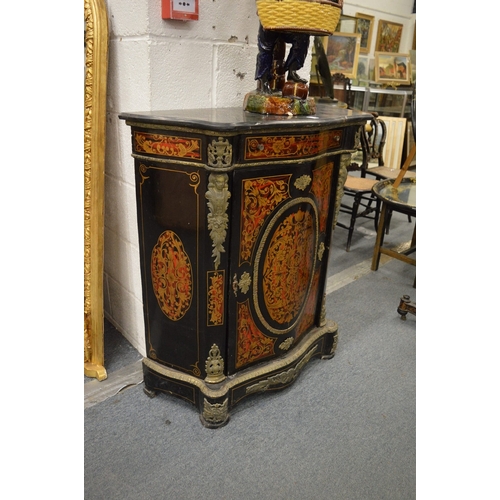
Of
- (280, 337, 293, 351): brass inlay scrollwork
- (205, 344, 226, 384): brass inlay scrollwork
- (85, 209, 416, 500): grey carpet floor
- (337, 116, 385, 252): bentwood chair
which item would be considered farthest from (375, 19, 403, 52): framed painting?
(205, 344, 226, 384): brass inlay scrollwork

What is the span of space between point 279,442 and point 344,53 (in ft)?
16.1

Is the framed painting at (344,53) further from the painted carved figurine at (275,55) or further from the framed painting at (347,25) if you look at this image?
the painted carved figurine at (275,55)

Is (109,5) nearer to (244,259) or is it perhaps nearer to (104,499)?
(244,259)

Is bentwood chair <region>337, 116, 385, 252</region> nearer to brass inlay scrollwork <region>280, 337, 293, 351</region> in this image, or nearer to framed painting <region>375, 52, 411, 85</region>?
brass inlay scrollwork <region>280, 337, 293, 351</region>

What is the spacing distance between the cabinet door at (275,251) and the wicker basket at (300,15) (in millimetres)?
461

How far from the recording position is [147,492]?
57.9 inches

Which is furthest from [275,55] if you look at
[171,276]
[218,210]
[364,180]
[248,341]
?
[364,180]

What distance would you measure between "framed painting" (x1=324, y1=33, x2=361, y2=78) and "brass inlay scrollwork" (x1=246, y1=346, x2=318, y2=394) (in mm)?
4263

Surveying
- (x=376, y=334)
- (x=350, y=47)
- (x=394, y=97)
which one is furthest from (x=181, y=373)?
(x=394, y=97)

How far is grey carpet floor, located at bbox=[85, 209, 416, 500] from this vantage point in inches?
59.4

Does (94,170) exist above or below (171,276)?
above

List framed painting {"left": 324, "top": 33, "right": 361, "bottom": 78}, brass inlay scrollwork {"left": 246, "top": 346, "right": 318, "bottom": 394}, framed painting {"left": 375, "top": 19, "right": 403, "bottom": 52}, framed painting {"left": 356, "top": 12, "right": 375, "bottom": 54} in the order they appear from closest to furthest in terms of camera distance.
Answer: brass inlay scrollwork {"left": 246, "top": 346, "right": 318, "bottom": 394}, framed painting {"left": 324, "top": 33, "right": 361, "bottom": 78}, framed painting {"left": 356, "top": 12, "right": 375, "bottom": 54}, framed painting {"left": 375, "top": 19, "right": 403, "bottom": 52}

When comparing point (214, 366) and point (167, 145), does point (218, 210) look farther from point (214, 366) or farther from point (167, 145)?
point (214, 366)

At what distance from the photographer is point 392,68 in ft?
19.5
